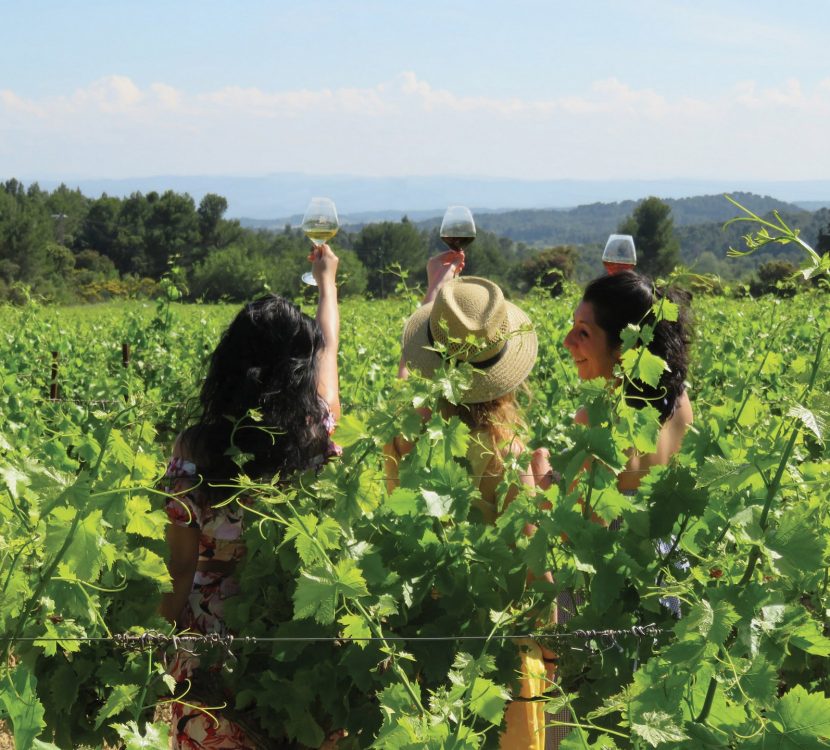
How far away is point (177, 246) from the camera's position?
→ 72562mm

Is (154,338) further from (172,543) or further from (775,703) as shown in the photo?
(775,703)

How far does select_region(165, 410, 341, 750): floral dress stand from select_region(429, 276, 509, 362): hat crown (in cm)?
37

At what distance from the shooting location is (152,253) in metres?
71.5

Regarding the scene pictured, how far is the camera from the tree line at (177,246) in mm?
60938

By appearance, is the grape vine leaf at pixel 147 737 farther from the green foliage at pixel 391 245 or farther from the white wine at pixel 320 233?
the green foliage at pixel 391 245

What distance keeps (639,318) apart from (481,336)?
670 mm

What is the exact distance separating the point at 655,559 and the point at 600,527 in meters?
0.13

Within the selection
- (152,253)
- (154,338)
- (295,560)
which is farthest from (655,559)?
(152,253)

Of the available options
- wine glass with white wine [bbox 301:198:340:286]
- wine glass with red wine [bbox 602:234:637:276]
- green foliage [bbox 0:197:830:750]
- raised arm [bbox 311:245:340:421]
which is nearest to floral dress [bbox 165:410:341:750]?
green foliage [bbox 0:197:830:750]

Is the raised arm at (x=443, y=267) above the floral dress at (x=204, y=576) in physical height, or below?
above

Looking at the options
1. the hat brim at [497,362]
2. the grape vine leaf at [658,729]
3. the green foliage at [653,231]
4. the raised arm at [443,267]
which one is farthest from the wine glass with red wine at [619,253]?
the green foliage at [653,231]

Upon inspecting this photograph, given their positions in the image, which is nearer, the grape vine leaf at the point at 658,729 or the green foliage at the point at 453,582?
the grape vine leaf at the point at 658,729

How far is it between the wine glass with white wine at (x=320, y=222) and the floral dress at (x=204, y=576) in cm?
156

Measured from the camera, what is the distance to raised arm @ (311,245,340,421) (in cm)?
262
